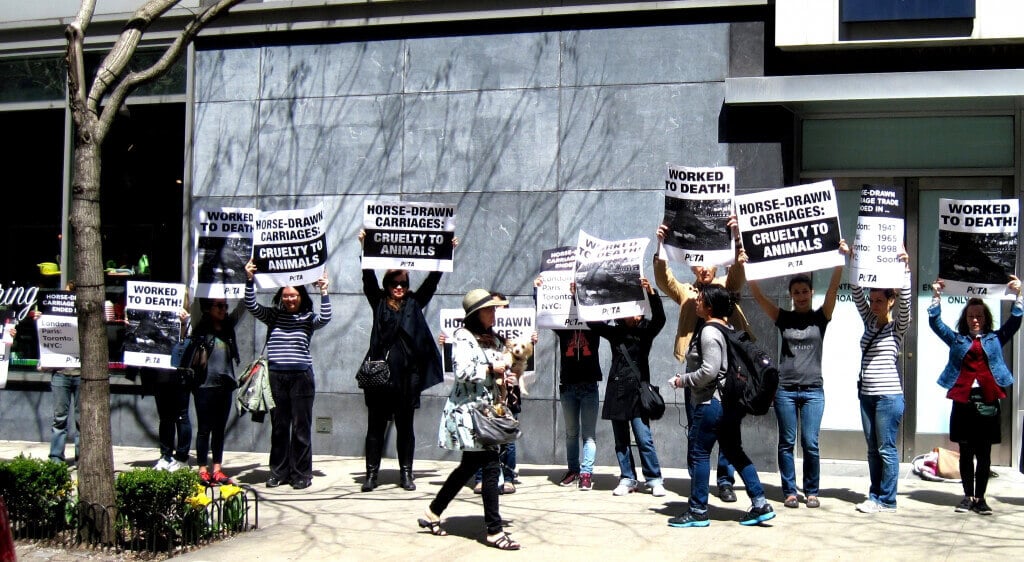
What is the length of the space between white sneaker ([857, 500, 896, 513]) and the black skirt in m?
0.79

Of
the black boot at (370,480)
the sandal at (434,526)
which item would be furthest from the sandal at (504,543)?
the black boot at (370,480)

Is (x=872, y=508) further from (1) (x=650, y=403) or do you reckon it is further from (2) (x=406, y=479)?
(2) (x=406, y=479)

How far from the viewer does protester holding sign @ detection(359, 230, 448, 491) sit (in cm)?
1030

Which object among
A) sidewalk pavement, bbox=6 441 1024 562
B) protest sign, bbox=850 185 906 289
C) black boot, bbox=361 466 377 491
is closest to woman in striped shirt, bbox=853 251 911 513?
protest sign, bbox=850 185 906 289

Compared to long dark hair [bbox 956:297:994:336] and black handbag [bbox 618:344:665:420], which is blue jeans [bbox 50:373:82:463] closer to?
black handbag [bbox 618:344:665:420]

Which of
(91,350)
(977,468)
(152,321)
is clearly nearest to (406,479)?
(152,321)

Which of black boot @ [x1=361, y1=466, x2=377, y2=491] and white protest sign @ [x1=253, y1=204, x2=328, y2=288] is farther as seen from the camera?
white protest sign @ [x1=253, y1=204, x2=328, y2=288]

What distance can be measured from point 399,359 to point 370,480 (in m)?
1.11

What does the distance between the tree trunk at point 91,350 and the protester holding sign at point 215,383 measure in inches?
97.2

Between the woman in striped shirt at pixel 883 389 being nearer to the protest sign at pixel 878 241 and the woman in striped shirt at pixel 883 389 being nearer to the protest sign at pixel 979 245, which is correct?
the protest sign at pixel 878 241

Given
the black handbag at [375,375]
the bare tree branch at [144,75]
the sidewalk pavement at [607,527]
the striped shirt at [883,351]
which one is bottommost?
the sidewalk pavement at [607,527]

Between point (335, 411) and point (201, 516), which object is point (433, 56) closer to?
point (335, 411)

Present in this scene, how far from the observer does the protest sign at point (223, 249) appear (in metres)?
10.9

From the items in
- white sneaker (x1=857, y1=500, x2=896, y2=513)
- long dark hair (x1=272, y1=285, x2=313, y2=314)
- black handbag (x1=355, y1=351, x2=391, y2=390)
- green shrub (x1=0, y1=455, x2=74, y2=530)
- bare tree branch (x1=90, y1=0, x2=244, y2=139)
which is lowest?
white sneaker (x1=857, y1=500, x2=896, y2=513)
